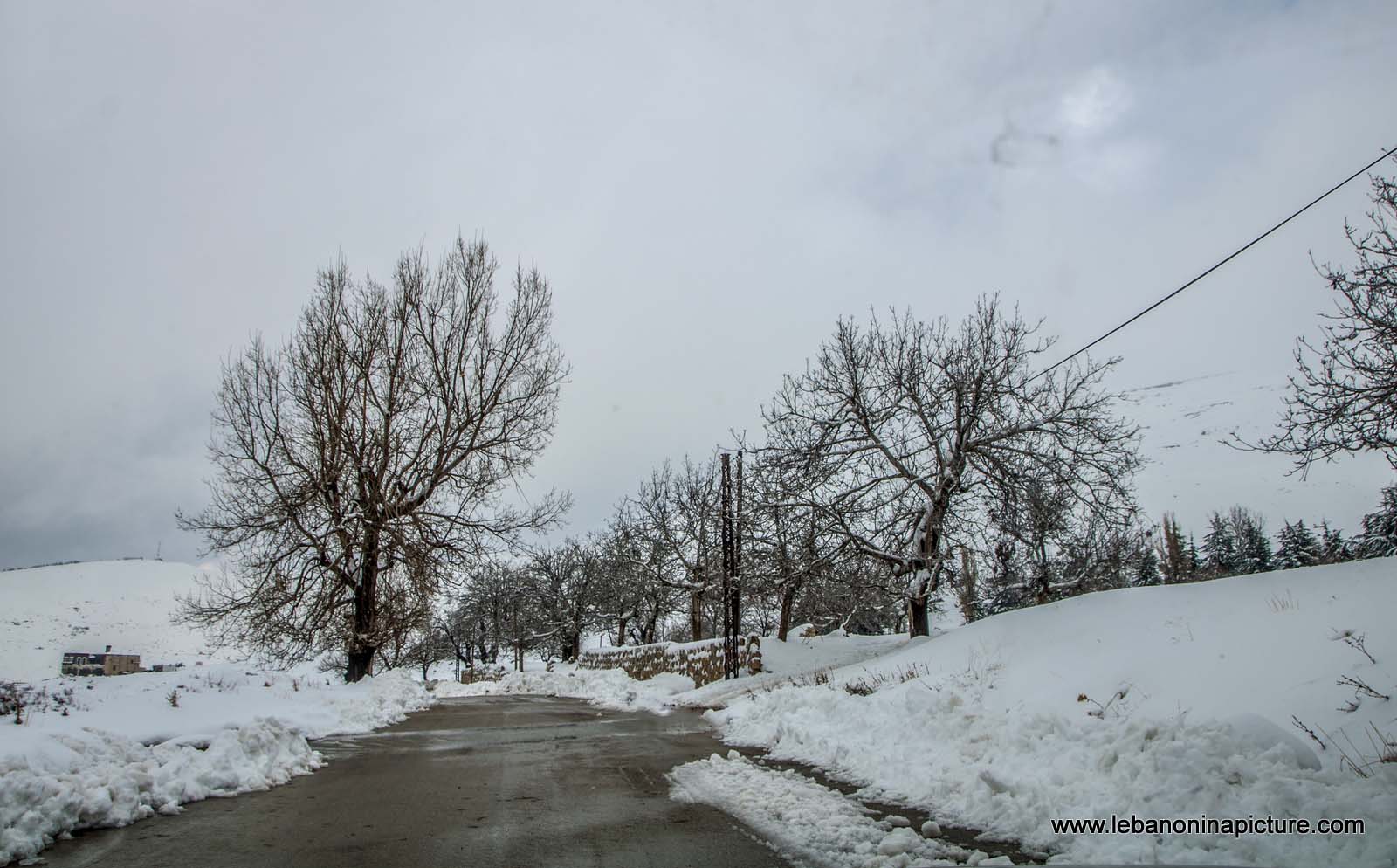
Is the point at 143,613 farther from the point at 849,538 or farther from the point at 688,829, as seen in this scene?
the point at 688,829

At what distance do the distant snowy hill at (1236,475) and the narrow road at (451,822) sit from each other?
71.7 meters

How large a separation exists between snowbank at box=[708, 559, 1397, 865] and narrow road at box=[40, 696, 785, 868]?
187 centimetres

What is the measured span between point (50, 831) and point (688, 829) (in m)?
4.09

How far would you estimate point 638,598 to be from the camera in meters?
47.6

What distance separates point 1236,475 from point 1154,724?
113 metres

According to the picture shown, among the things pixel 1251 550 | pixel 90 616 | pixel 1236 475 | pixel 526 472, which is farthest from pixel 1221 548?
pixel 90 616

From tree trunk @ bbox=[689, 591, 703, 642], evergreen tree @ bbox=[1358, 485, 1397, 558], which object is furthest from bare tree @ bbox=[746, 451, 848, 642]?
tree trunk @ bbox=[689, 591, 703, 642]

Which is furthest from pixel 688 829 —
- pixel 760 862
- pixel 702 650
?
pixel 702 650

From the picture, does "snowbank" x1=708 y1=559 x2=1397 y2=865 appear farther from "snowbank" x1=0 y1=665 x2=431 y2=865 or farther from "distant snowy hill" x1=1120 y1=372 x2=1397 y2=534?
"distant snowy hill" x1=1120 y1=372 x2=1397 y2=534

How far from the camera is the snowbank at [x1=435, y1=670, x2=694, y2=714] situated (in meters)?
21.1

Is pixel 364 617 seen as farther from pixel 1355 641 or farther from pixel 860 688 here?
pixel 1355 641

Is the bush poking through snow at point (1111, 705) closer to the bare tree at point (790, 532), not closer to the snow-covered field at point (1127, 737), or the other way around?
the snow-covered field at point (1127, 737)

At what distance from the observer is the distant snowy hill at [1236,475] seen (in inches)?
3199

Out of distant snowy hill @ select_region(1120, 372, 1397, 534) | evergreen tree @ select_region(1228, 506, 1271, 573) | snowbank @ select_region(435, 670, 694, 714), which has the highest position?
distant snowy hill @ select_region(1120, 372, 1397, 534)
